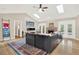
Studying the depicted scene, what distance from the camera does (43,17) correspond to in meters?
1.90

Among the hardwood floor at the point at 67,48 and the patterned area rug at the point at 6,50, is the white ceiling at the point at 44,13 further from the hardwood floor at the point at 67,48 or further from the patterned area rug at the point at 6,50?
the patterned area rug at the point at 6,50

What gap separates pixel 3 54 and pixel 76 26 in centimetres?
121

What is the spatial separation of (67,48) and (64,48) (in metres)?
0.05

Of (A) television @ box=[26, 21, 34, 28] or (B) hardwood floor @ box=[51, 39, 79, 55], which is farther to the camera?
(A) television @ box=[26, 21, 34, 28]

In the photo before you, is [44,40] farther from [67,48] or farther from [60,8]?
[60,8]

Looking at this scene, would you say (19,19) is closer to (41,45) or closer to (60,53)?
(41,45)

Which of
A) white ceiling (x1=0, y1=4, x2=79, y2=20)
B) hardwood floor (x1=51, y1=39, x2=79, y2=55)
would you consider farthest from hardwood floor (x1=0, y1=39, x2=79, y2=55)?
white ceiling (x1=0, y1=4, x2=79, y2=20)

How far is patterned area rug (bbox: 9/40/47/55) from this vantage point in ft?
5.89

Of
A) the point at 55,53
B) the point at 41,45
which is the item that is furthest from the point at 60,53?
the point at 41,45

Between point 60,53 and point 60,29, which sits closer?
point 60,53

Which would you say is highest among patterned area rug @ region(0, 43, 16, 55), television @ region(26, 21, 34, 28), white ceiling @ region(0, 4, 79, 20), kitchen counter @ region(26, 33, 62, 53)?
white ceiling @ region(0, 4, 79, 20)

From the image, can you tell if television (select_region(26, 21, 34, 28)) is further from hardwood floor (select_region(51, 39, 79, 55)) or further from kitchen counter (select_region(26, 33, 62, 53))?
hardwood floor (select_region(51, 39, 79, 55))

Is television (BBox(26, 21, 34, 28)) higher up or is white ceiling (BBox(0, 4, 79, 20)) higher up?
white ceiling (BBox(0, 4, 79, 20))

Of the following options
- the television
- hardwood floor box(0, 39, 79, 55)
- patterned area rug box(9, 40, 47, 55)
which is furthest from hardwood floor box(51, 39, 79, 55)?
the television
